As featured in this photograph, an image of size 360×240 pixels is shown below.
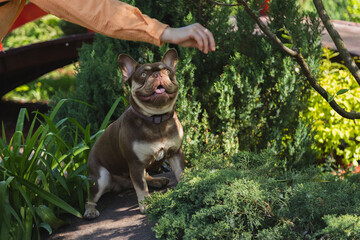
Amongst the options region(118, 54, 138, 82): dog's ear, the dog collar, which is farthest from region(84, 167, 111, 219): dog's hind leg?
region(118, 54, 138, 82): dog's ear

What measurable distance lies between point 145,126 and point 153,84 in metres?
0.32

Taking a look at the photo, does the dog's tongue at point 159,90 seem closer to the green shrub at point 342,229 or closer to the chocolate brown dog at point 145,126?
the chocolate brown dog at point 145,126

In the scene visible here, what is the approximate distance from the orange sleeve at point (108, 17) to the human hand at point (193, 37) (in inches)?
2.4

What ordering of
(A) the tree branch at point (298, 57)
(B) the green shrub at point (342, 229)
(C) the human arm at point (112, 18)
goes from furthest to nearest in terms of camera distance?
(A) the tree branch at point (298, 57) → (C) the human arm at point (112, 18) → (B) the green shrub at point (342, 229)

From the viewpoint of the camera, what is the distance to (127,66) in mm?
3111

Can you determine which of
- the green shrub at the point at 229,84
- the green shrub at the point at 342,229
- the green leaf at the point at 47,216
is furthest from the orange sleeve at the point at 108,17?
the green shrub at the point at 229,84

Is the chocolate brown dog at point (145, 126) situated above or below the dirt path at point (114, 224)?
above

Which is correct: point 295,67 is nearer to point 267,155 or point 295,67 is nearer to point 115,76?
point 267,155

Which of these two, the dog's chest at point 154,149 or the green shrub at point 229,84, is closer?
the dog's chest at point 154,149

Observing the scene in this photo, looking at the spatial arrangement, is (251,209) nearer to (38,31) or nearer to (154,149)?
(154,149)

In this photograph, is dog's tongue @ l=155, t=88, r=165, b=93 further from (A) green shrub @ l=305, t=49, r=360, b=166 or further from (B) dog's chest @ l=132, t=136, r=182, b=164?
(A) green shrub @ l=305, t=49, r=360, b=166

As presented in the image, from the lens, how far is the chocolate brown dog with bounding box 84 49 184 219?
2945mm

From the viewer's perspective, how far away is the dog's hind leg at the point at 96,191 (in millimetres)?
3307

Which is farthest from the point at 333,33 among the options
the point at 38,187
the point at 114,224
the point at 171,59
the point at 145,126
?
the point at 38,187
